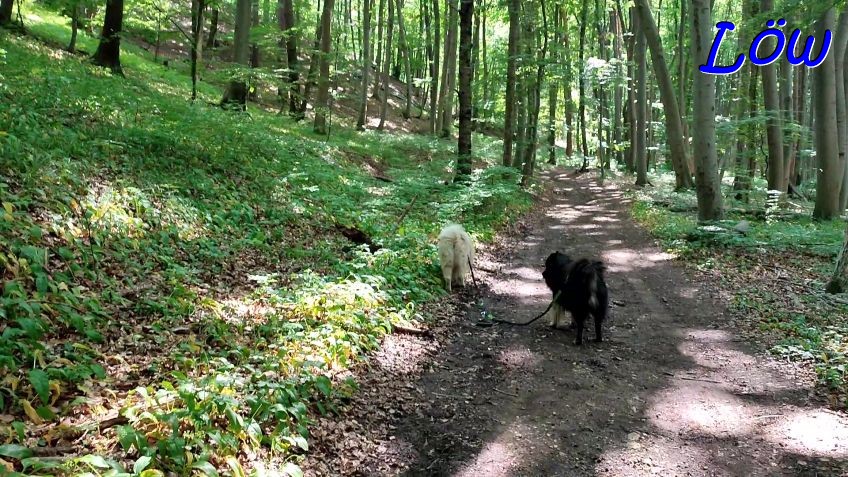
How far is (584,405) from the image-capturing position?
196 inches

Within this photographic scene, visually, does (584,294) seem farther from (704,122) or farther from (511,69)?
(511,69)

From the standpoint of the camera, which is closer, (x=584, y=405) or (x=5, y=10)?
(x=584, y=405)

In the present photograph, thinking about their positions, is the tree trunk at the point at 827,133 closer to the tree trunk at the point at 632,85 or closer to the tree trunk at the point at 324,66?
the tree trunk at the point at 632,85

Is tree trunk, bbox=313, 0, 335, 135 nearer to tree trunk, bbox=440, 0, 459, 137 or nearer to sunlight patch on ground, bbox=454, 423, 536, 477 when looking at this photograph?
tree trunk, bbox=440, 0, 459, 137

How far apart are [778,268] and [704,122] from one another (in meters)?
4.35

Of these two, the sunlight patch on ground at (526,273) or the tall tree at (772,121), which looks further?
the tall tree at (772,121)

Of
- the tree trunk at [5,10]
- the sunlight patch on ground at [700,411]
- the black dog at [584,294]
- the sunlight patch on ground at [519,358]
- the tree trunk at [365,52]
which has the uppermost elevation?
the tree trunk at [365,52]

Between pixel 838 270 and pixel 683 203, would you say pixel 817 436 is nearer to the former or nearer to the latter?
pixel 838 270

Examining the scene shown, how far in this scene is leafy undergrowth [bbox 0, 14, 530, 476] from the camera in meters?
3.39

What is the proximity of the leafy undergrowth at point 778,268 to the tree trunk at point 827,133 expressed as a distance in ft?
2.02

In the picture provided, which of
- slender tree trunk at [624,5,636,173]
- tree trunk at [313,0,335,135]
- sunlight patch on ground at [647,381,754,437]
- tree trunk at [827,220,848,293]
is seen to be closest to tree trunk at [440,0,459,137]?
tree trunk at [313,0,335,135]

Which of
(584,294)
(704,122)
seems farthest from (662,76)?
(584,294)

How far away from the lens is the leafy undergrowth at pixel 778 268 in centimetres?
621

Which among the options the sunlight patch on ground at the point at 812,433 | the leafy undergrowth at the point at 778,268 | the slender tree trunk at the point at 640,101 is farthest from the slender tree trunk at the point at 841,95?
the sunlight patch on ground at the point at 812,433
